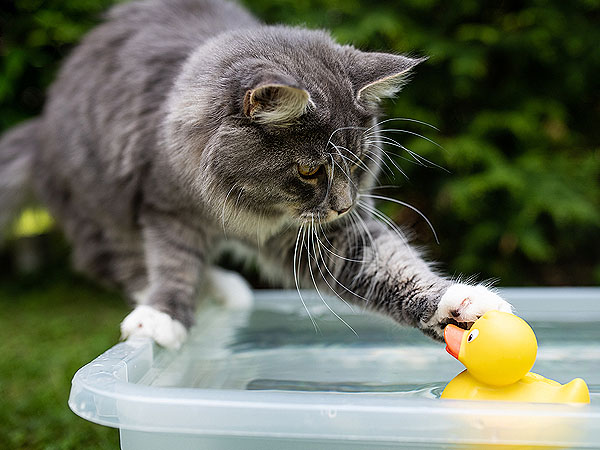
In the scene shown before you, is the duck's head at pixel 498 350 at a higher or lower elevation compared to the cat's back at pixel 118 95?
lower

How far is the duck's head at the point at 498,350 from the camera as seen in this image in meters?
1.12

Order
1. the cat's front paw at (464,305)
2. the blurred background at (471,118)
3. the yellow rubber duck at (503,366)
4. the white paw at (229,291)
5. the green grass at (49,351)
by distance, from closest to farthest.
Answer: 1. the yellow rubber duck at (503,366)
2. the cat's front paw at (464,305)
3. the green grass at (49,351)
4. the white paw at (229,291)
5. the blurred background at (471,118)

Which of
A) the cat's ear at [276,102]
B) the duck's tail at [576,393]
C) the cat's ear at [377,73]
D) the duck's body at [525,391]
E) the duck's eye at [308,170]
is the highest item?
the cat's ear at [377,73]

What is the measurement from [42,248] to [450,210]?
2313 mm

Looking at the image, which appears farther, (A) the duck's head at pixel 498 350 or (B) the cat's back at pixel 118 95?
(B) the cat's back at pixel 118 95

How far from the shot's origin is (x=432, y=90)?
2873mm

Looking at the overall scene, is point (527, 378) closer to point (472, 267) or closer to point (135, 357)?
point (135, 357)

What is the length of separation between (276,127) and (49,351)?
65.9 inches

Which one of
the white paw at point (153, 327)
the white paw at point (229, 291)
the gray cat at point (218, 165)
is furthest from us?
the white paw at point (229, 291)

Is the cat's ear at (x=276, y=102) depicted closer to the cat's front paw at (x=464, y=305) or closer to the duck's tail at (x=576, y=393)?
the cat's front paw at (x=464, y=305)

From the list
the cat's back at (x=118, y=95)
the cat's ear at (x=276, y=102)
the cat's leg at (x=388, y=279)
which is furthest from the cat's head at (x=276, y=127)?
the cat's back at (x=118, y=95)

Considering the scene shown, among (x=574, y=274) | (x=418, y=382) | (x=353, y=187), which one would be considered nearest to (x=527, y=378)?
(x=418, y=382)

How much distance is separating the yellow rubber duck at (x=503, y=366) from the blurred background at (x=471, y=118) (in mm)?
1343

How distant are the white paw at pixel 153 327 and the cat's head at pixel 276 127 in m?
0.31
